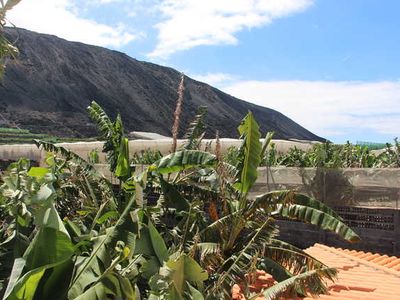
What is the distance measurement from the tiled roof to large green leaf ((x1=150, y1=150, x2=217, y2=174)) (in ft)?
5.68

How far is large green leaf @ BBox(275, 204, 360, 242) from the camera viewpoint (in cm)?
639

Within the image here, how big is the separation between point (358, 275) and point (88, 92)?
220ft

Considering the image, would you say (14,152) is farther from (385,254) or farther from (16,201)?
(16,201)

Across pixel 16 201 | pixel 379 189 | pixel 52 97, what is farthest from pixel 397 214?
pixel 52 97

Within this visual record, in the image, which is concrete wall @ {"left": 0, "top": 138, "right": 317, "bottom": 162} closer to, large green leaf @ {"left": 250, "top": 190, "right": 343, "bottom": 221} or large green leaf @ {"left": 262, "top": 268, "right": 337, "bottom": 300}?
large green leaf @ {"left": 250, "top": 190, "right": 343, "bottom": 221}

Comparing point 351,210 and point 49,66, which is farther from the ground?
point 49,66

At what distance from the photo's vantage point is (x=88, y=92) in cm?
7206

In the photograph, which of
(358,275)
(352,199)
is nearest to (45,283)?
(358,275)

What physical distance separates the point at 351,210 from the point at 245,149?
4517mm

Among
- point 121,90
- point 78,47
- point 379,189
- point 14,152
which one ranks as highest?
point 78,47

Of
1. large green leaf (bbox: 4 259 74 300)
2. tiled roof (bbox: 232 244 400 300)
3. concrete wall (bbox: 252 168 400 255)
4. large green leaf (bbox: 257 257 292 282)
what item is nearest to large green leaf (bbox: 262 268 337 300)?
tiled roof (bbox: 232 244 400 300)

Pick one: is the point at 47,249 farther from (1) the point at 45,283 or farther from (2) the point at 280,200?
(2) the point at 280,200

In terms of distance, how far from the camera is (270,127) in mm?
104438

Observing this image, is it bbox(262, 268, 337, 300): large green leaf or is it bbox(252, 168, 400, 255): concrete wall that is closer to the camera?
bbox(262, 268, 337, 300): large green leaf
